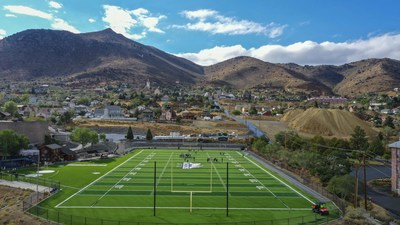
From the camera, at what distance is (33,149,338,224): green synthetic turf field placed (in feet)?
103

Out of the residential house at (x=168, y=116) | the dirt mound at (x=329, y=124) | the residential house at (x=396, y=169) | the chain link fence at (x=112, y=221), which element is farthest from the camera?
the residential house at (x=168, y=116)

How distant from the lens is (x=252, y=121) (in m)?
124

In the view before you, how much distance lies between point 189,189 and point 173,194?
2661mm

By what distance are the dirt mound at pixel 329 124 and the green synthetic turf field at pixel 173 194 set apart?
4596 cm

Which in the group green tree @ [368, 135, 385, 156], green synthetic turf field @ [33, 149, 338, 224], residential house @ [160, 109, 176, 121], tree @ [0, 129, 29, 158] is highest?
residential house @ [160, 109, 176, 121]

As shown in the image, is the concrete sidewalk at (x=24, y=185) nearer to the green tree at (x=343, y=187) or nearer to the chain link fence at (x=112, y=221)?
the chain link fence at (x=112, y=221)

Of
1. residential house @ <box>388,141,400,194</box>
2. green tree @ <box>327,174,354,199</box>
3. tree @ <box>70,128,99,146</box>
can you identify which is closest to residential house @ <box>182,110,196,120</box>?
tree @ <box>70,128,99,146</box>

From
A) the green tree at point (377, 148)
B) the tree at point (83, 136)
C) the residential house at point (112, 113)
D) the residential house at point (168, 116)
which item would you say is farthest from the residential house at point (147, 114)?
the green tree at point (377, 148)

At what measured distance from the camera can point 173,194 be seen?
38594mm

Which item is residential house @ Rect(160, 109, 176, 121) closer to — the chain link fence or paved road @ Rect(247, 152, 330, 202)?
paved road @ Rect(247, 152, 330, 202)

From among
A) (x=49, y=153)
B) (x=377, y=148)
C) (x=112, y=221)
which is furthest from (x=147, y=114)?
(x=112, y=221)

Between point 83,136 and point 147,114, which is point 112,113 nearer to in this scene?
point 147,114

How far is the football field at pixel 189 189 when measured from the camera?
112 ft

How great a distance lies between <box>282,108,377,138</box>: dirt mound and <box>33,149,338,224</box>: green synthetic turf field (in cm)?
4596
